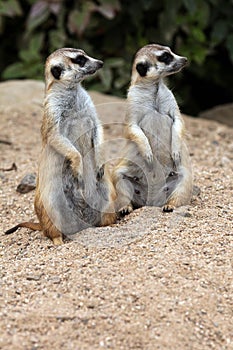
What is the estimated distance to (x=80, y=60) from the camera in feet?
14.2

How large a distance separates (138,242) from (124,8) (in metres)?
4.32

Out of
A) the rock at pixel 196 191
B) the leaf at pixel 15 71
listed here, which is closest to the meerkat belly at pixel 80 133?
the rock at pixel 196 191

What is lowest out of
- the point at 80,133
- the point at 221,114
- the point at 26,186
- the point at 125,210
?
the point at 221,114

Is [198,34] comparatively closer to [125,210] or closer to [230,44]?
[230,44]

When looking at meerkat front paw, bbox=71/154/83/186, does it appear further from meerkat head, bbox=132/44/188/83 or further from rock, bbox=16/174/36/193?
rock, bbox=16/174/36/193

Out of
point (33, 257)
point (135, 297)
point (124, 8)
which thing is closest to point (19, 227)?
point (33, 257)

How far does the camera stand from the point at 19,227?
15.0 feet

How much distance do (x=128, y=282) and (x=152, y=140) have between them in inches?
54.8

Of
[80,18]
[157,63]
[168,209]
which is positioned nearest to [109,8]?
[80,18]

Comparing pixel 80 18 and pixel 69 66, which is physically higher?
pixel 69 66

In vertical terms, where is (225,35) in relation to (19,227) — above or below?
above

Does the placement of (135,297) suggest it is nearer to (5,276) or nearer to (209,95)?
(5,276)

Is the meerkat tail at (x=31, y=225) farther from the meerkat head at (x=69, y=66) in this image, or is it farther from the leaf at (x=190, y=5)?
the leaf at (x=190, y=5)

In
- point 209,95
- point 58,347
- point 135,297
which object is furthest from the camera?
point 209,95
